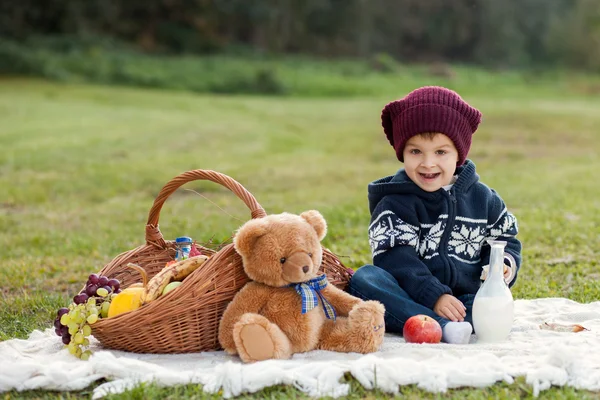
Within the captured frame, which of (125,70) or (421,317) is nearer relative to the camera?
(421,317)

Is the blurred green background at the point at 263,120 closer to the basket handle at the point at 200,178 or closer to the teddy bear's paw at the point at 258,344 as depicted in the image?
the teddy bear's paw at the point at 258,344

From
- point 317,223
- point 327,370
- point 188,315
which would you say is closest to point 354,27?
point 317,223

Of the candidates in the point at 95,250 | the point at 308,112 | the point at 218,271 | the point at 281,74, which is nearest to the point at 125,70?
the point at 281,74

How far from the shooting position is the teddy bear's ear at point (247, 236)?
3432 millimetres

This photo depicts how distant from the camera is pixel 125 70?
2428cm

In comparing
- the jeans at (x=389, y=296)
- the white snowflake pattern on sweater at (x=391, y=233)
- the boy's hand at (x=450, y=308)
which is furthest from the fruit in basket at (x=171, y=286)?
the boy's hand at (x=450, y=308)

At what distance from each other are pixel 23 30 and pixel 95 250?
23.5 meters

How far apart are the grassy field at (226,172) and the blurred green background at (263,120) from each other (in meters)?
0.03

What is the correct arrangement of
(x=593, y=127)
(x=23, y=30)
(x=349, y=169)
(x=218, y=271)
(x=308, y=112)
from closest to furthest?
1. (x=218, y=271)
2. (x=349, y=169)
3. (x=593, y=127)
4. (x=308, y=112)
5. (x=23, y=30)

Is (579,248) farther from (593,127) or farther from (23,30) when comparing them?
(23,30)

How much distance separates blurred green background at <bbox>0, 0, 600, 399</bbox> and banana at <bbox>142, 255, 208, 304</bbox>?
58cm

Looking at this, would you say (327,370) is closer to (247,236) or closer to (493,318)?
(247,236)

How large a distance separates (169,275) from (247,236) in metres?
0.46

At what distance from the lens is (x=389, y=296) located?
3877 millimetres
